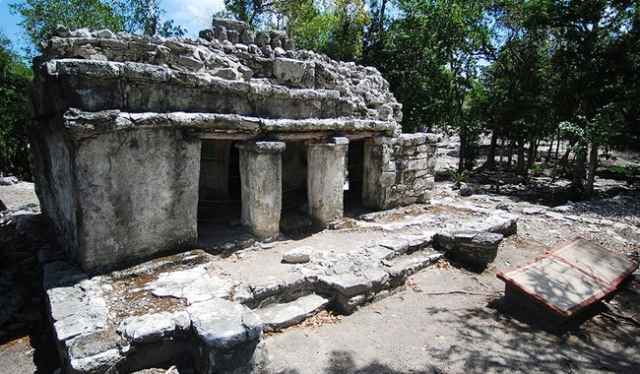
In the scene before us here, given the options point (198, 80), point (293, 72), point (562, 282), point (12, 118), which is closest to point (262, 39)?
point (293, 72)

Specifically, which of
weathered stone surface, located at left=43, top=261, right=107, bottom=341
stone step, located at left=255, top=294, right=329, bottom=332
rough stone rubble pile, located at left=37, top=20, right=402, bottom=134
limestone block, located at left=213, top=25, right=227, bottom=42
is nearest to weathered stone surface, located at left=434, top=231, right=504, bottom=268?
rough stone rubble pile, located at left=37, top=20, right=402, bottom=134

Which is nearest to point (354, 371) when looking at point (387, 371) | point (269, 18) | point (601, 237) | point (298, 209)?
point (387, 371)

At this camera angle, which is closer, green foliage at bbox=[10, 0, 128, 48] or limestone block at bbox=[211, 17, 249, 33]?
limestone block at bbox=[211, 17, 249, 33]

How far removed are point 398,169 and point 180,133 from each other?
4.81 meters

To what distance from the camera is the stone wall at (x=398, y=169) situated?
25.6 feet

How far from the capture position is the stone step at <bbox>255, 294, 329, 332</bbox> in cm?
453

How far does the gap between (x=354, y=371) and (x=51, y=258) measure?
178 inches

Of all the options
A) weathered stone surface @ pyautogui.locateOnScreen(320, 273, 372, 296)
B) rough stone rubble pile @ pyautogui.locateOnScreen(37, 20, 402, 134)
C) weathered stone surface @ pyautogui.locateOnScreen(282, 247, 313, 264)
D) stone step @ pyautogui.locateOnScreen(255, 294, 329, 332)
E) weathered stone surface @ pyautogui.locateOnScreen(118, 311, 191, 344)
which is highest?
rough stone rubble pile @ pyautogui.locateOnScreen(37, 20, 402, 134)

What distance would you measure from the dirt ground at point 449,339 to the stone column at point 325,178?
37.9 inches

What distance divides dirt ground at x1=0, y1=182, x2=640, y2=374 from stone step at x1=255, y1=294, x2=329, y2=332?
0.35 feet

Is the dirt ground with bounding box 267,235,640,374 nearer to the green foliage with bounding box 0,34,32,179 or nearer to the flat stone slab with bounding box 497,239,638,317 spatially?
the flat stone slab with bounding box 497,239,638,317

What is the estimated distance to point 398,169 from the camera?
26.8 ft

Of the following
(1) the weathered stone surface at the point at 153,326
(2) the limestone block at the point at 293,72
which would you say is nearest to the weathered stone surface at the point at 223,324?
(1) the weathered stone surface at the point at 153,326

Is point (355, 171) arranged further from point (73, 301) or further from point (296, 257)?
point (73, 301)
